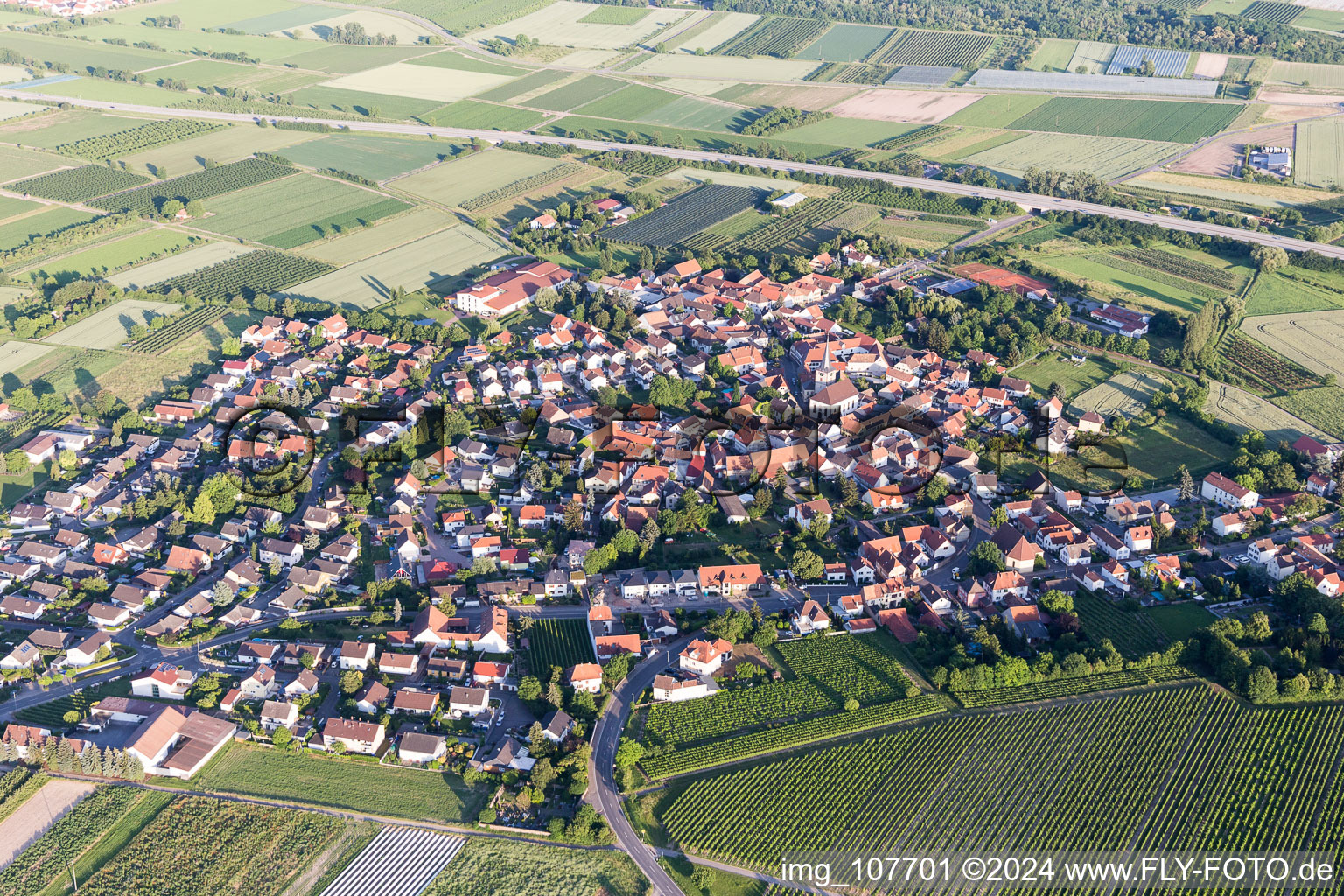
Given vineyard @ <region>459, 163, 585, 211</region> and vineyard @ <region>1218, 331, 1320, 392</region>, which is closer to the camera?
vineyard @ <region>1218, 331, 1320, 392</region>

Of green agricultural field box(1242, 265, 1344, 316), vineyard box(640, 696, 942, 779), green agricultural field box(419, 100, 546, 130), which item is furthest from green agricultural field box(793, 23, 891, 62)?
vineyard box(640, 696, 942, 779)

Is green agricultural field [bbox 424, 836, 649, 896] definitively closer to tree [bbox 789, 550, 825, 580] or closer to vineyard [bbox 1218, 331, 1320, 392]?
tree [bbox 789, 550, 825, 580]

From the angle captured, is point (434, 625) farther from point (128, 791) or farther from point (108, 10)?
point (108, 10)

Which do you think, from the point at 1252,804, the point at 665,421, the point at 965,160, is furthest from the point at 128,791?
the point at 965,160

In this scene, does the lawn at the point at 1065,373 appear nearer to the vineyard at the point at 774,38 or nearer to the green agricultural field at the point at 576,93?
A: the green agricultural field at the point at 576,93

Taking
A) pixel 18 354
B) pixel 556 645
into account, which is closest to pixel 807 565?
pixel 556 645

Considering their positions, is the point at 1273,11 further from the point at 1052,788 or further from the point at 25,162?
the point at 25,162
